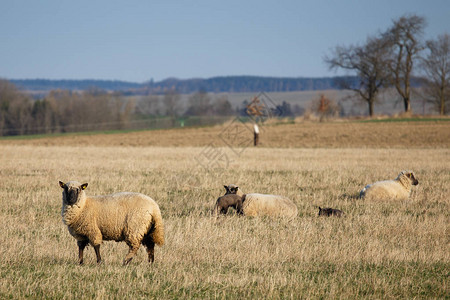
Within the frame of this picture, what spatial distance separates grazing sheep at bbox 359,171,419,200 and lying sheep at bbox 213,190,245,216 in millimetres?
4503

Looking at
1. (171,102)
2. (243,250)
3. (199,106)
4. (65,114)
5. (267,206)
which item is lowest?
(243,250)

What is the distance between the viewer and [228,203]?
12477 millimetres

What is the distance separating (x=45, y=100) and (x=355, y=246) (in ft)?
329

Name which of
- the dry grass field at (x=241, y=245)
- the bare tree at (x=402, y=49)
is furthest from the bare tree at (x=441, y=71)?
the dry grass field at (x=241, y=245)

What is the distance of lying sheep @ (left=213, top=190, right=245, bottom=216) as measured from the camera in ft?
40.6

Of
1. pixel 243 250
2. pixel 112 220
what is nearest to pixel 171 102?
pixel 243 250

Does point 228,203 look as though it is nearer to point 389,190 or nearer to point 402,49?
point 389,190

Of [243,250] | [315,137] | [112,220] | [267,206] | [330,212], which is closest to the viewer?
[112,220]

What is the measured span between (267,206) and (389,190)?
4724 mm

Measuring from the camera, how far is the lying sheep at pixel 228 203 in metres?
12.4

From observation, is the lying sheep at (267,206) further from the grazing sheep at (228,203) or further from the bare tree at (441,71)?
the bare tree at (441,71)

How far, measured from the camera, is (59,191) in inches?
608

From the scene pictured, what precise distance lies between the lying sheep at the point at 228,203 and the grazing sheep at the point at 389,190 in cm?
450

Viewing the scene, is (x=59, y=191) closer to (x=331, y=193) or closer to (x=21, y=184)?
(x=21, y=184)
